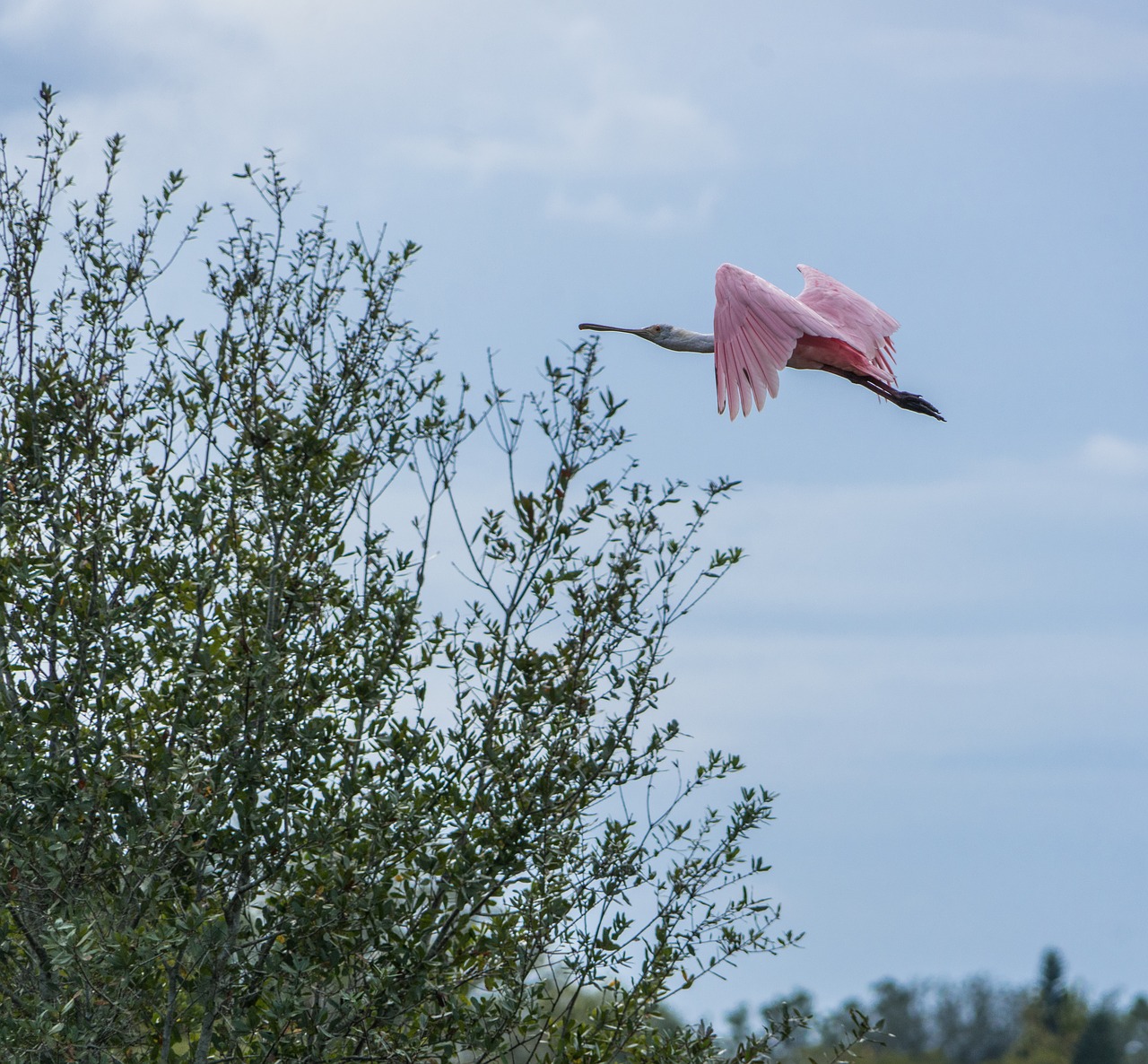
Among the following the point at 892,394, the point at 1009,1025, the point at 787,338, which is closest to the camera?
the point at 787,338

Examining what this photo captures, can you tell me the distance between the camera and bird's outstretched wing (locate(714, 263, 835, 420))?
7652mm

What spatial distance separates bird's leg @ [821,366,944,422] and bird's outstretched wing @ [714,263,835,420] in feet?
1.92

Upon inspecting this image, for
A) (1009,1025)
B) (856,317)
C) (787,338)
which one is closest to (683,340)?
(856,317)

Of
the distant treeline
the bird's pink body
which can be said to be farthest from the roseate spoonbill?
the distant treeline

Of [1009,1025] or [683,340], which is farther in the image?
[1009,1025]

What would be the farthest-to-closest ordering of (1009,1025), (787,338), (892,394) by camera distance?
(1009,1025) → (892,394) → (787,338)

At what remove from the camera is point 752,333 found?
7910 millimetres

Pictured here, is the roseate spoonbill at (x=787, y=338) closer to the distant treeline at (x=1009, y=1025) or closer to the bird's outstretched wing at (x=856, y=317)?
the bird's outstretched wing at (x=856, y=317)

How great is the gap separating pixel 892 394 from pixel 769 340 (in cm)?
135

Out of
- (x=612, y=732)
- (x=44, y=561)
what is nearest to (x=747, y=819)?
(x=612, y=732)

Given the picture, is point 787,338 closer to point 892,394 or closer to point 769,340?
point 769,340

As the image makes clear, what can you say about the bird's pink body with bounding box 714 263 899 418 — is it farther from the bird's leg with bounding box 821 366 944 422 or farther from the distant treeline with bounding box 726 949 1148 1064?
the distant treeline with bounding box 726 949 1148 1064

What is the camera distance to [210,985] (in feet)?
20.5

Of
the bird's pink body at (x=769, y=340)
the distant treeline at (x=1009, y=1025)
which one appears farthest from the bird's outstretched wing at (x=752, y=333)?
the distant treeline at (x=1009, y=1025)
